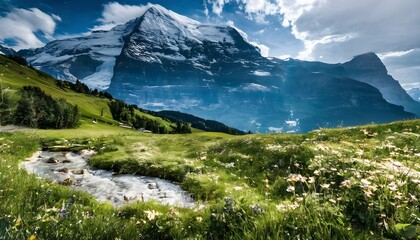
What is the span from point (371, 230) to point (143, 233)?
4334 mm

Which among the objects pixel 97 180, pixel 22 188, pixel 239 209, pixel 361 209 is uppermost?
pixel 361 209

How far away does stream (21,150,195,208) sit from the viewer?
1202 centimetres

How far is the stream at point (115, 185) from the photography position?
12.0 metres

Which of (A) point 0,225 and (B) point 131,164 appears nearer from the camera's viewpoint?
(A) point 0,225

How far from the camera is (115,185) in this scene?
47.8ft

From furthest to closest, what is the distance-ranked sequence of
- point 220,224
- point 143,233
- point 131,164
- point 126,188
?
point 131,164
point 126,188
point 143,233
point 220,224

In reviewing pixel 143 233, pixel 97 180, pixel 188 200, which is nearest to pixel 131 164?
pixel 97 180

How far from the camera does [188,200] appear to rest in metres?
12.2

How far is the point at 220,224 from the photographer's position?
546cm

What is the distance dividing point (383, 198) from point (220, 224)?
285 cm

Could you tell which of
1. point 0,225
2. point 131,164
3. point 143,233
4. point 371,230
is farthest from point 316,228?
point 131,164

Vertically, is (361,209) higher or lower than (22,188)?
higher

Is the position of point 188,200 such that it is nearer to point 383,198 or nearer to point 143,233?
point 143,233

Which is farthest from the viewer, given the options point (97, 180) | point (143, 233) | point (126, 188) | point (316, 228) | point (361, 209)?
point (97, 180)
